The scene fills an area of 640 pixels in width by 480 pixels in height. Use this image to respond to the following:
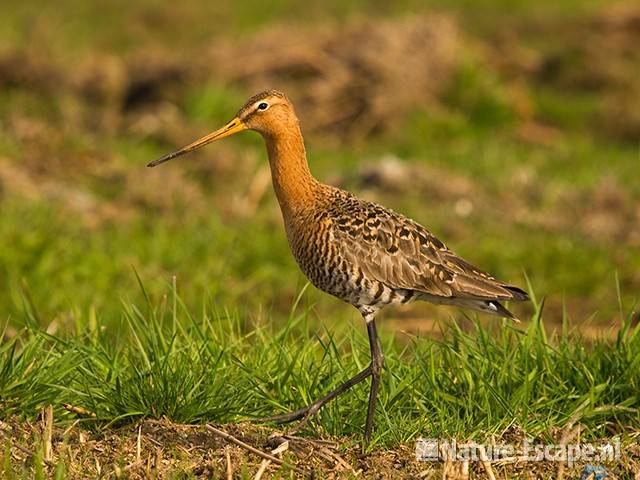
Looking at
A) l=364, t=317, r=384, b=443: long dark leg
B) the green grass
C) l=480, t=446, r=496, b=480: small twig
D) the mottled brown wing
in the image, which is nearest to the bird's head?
the mottled brown wing

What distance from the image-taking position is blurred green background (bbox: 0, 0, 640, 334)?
343 inches

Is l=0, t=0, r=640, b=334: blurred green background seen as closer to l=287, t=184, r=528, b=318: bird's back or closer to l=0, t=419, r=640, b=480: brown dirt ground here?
l=287, t=184, r=528, b=318: bird's back

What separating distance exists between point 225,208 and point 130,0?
10139 mm

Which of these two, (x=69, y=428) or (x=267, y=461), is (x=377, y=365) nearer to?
(x=267, y=461)

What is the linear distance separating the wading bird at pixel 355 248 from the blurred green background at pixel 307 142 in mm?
1451

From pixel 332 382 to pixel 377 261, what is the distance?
2.03ft

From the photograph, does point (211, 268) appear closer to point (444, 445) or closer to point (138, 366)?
point (138, 366)

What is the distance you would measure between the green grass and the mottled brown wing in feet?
0.88

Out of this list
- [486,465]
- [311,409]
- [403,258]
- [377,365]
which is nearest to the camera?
[486,465]

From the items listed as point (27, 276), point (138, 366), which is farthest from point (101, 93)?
point (138, 366)


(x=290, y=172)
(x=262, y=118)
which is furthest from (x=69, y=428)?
(x=262, y=118)

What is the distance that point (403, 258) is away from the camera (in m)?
5.41

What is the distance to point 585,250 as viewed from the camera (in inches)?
373

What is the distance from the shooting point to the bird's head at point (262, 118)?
5520mm
